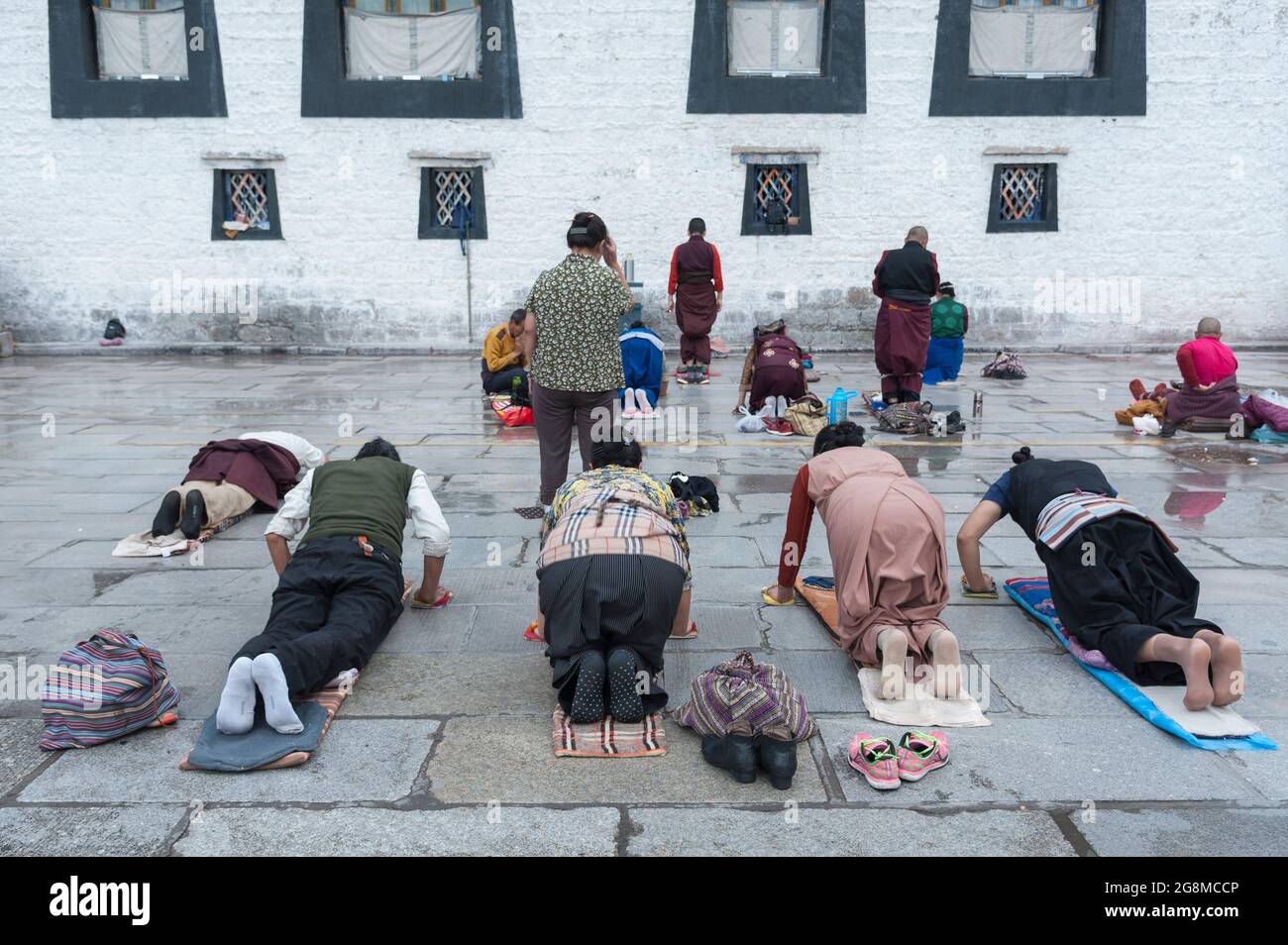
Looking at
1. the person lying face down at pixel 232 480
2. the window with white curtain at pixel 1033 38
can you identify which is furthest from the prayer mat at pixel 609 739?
the window with white curtain at pixel 1033 38

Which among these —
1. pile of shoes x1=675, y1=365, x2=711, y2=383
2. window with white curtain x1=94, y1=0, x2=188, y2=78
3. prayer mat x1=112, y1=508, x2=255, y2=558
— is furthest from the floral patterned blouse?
window with white curtain x1=94, y1=0, x2=188, y2=78

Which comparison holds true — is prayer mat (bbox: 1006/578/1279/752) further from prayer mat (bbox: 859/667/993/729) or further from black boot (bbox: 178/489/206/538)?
black boot (bbox: 178/489/206/538)

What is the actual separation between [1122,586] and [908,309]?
21.7ft

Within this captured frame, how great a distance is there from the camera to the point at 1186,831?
3.40 metres

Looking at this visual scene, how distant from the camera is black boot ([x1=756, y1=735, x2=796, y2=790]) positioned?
3662mm

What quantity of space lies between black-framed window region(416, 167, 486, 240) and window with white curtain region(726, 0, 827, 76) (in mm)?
4245

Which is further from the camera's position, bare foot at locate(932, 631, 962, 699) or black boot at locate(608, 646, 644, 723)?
bare foot at locate(932, 631, 962, 699)

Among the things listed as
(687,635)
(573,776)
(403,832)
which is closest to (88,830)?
(403,832)

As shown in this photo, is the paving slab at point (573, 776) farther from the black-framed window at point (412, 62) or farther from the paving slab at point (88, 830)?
the black-framed window at point (412, 62)

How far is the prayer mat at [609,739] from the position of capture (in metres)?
3.91

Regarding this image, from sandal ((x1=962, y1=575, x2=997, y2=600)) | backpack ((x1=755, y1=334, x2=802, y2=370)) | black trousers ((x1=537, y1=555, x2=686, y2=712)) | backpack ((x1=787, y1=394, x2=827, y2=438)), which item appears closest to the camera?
black trousers ((x1=537, y1=555, x2=686, y2=712))

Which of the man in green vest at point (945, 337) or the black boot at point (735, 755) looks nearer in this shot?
the black boot at point (735, 755)

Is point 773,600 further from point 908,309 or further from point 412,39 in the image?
point 412,39

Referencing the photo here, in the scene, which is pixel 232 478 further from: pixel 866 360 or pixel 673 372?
pixel 866 360
